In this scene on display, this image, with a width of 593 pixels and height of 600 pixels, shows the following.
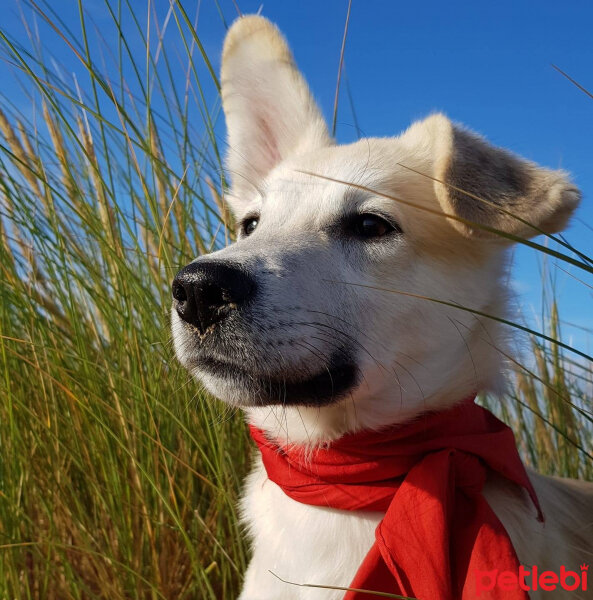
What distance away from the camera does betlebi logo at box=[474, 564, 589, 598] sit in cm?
182


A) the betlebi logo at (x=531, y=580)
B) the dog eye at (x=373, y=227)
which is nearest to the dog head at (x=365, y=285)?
the dog eye at (x=373, y=227)

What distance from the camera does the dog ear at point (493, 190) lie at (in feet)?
6.08

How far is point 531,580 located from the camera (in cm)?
194

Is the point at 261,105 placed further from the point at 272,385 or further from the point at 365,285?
the point at 272,385

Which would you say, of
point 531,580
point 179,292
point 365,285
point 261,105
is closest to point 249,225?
point 261,105

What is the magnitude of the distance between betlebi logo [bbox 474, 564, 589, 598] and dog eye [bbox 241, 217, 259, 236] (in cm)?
147

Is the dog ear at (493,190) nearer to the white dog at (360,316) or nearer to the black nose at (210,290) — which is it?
the white dog at (360,316)

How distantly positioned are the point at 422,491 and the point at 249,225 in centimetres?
124

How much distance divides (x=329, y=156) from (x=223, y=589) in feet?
6.06

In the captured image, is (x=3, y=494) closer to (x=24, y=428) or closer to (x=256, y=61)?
(x=24, y=428)

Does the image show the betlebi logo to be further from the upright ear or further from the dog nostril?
the upright ear

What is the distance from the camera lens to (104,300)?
2.93 metres

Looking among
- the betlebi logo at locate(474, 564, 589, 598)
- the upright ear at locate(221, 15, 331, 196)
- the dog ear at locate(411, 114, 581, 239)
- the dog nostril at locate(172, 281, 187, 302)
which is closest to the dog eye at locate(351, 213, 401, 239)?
the dog ear at locate(411, 114, 581, 239)

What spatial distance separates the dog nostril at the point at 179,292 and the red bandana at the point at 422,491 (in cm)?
77
